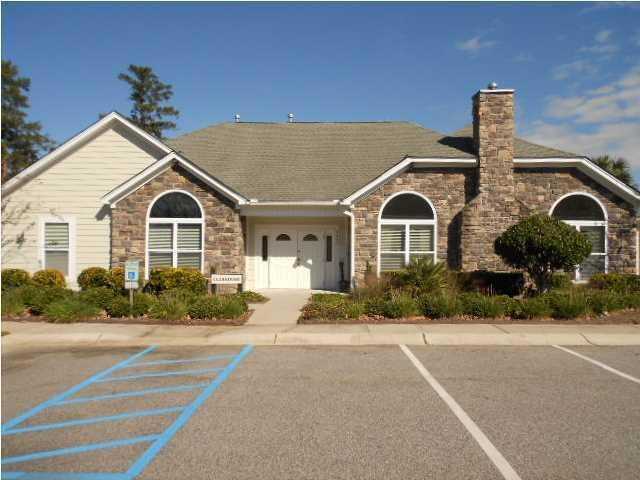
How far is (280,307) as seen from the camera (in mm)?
13695

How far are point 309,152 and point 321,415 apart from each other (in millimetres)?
15440

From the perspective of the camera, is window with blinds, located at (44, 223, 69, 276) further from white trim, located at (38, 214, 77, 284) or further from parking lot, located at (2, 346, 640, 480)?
parking lot, located at (2, 346, 640, 480)

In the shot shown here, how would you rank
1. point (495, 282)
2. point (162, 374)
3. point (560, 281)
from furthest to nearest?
point (560, 281) → point (495, 282) → point (162, 374)

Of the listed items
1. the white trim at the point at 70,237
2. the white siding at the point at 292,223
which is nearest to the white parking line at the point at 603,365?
the white siding at the point at 292,223

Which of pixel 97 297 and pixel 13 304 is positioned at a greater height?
pixel 97 297

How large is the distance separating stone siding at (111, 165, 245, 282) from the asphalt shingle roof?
1.43 metres

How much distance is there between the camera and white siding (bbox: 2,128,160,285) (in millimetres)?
16188

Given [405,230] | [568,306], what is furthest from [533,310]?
[405,230]

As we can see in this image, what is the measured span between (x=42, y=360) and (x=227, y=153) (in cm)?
1263

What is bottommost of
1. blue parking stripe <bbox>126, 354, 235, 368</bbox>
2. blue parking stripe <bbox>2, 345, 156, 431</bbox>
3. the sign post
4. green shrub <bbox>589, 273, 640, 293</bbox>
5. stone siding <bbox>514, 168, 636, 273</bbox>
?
blue parking stripe <bbox>2, 345, 156, 431</bbox>

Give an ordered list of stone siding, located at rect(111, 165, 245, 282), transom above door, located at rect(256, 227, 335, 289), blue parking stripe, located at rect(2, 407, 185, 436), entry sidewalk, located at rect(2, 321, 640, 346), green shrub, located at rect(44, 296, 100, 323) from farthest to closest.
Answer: transom above door, located at rect(256, 227, 335, 289) < stone siding, located at rect(111, 165, 245, 282) < green shrub, located at rect(44, 296, 100, 323) < entry sidewalk, located at rect(2, 321, 640, 346) < blue parking stripe, located at rect(2, 407, 185, 436)

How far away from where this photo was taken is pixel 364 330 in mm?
10648

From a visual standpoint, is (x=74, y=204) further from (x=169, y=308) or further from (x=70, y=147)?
(x=169, y=308)

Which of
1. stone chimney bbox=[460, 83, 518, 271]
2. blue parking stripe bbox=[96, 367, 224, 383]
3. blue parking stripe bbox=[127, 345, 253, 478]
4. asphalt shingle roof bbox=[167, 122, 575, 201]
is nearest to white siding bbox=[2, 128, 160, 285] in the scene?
asphalt shingle roof bbox=[167, 122, 575, 201]
